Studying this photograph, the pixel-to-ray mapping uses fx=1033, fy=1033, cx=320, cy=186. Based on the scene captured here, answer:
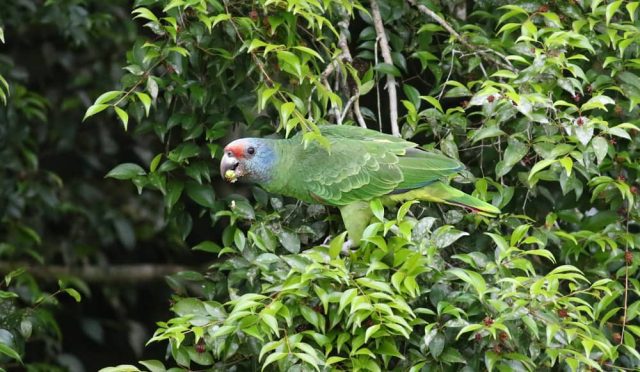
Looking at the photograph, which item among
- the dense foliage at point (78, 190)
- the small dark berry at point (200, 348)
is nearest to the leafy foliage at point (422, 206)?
the small dark berry at point (200, 348)

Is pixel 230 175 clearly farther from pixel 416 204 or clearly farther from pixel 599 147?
pixel 599 147

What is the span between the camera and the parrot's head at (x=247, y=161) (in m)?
3.36

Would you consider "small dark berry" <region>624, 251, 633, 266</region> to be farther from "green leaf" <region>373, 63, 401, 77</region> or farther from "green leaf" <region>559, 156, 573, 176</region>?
"green leaf" <region>373, 63, 401, 77</region>

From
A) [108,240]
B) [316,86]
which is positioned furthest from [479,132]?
[108,240]

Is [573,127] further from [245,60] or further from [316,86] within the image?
[245,60]

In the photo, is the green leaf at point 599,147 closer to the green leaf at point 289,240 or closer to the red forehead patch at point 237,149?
the green leaf at point 289,240

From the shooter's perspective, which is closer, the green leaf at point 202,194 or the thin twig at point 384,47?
the green leaf at point 202,194

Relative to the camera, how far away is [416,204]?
352cm

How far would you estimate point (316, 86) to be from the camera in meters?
3.37

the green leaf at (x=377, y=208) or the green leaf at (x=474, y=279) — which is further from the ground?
the green leaf at (x=377, y=208)

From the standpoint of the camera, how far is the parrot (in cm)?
328

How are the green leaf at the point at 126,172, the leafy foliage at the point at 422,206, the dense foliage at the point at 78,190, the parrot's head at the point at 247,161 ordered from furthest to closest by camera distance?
1. the dense foliage at the point at 78,190
2. the green leaf at the point at 126,172
3. the parrot's head at the point at 247,161
4. the leafy foliage at the point at 422,206

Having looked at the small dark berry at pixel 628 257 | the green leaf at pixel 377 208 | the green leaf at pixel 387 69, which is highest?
the green leaf at pixel 387 69

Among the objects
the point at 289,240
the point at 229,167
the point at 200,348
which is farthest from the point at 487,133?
the point at 200,348
